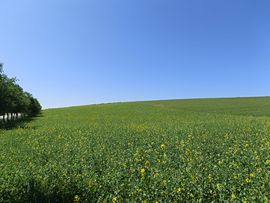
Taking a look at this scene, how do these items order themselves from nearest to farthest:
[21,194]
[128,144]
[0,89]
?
A: [21,194], [128,144], [0,89]

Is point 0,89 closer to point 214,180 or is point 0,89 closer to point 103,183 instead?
point 103,183

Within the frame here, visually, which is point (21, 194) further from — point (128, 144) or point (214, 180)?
point (128, 144)

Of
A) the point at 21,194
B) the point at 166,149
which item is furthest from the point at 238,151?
the point at 21,194

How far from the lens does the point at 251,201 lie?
18.7 ft

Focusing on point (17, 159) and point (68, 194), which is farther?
point (17, 159)

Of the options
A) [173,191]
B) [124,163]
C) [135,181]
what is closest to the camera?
[173,191]

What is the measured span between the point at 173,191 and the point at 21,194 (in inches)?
148

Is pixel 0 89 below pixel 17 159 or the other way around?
the other way around

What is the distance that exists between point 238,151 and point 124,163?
503 cm

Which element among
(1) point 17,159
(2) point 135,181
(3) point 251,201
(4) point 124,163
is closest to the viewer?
(3) point 251,201

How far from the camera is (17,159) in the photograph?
10.9 metres

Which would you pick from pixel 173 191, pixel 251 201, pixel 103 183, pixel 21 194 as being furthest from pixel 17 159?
pixel 251 201

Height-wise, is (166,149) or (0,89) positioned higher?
(0,89)

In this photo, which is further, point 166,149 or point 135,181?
point 166,149
